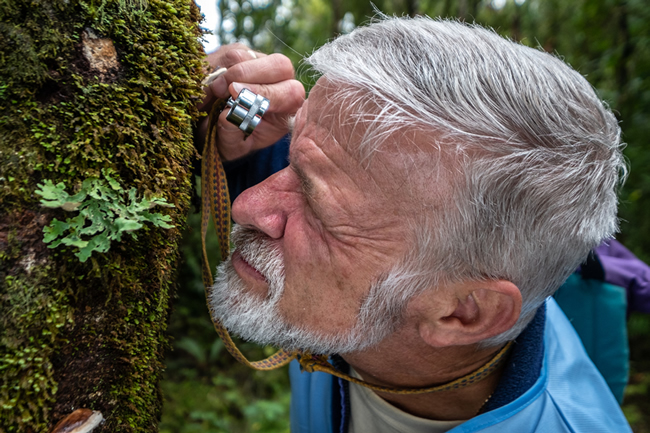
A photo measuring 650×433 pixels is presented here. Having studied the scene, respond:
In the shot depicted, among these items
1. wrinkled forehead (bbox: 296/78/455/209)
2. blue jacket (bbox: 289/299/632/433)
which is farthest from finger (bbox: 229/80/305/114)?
blue jacket (bbox: 289/299/632/433)

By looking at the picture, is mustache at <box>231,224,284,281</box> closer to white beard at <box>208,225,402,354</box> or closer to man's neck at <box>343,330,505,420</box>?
white beard at <box>208,225,402,354</box>

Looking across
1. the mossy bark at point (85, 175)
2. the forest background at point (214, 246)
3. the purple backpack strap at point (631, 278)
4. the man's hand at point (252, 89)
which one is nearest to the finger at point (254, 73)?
the man's hand at point (252, 89)

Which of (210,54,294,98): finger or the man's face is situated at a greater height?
(210,54,294,98): finger

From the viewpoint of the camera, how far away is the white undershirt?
6.74ft

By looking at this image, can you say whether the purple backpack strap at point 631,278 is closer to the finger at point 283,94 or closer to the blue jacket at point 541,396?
the blue jacket at point 541,396

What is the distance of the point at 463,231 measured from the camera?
1.61 m

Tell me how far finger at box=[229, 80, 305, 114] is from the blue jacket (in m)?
1.55

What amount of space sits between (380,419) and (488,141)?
160 centimetres

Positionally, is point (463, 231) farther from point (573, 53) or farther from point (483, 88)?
point (573, 53)

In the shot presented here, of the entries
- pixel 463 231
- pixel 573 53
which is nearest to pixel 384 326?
pixel 463 231

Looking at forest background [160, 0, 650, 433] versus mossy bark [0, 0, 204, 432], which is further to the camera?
forest background [160, 0, 650, 433]

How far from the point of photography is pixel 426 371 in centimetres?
199

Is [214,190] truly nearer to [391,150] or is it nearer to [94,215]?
[94,215]

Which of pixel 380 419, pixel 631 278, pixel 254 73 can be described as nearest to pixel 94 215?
pixel 254 73
